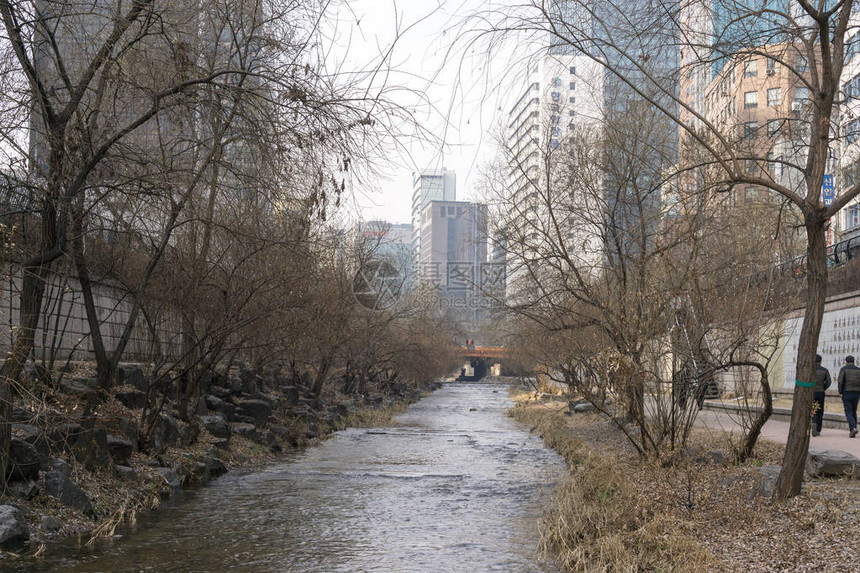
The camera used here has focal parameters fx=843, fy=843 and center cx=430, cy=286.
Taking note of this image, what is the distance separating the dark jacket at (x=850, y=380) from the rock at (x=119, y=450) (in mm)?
14519

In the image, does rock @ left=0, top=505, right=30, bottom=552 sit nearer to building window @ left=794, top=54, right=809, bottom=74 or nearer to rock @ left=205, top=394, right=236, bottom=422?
building window @ left=794, top=54, right=809, bottom=74

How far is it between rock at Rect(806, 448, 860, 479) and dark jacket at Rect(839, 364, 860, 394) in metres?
6.42

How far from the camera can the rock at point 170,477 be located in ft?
45.5

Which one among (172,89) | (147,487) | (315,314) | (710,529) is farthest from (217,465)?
(710,529)

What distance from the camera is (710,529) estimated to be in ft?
29.1

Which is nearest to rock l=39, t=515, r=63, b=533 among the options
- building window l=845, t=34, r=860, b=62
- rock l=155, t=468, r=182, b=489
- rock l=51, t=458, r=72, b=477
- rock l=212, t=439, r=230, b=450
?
rock l=51, t=458, r=72, b=477

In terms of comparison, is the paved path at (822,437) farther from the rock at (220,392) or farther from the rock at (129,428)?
the rock at (220,392)

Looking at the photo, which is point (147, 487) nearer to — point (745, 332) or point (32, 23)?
point (32, 23)

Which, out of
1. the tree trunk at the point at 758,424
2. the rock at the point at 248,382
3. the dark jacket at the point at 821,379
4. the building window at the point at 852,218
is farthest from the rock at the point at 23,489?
the building window at the point at 852,218

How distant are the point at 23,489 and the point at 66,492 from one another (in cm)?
64

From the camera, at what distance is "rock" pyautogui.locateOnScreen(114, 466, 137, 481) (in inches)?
498

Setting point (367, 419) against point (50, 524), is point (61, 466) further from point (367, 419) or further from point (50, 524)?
point (367, 419)

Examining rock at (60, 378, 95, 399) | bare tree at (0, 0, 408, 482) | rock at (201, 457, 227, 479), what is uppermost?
bare tree at (0, 0, 408, 482)

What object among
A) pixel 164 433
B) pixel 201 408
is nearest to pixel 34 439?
pixel 164 433
